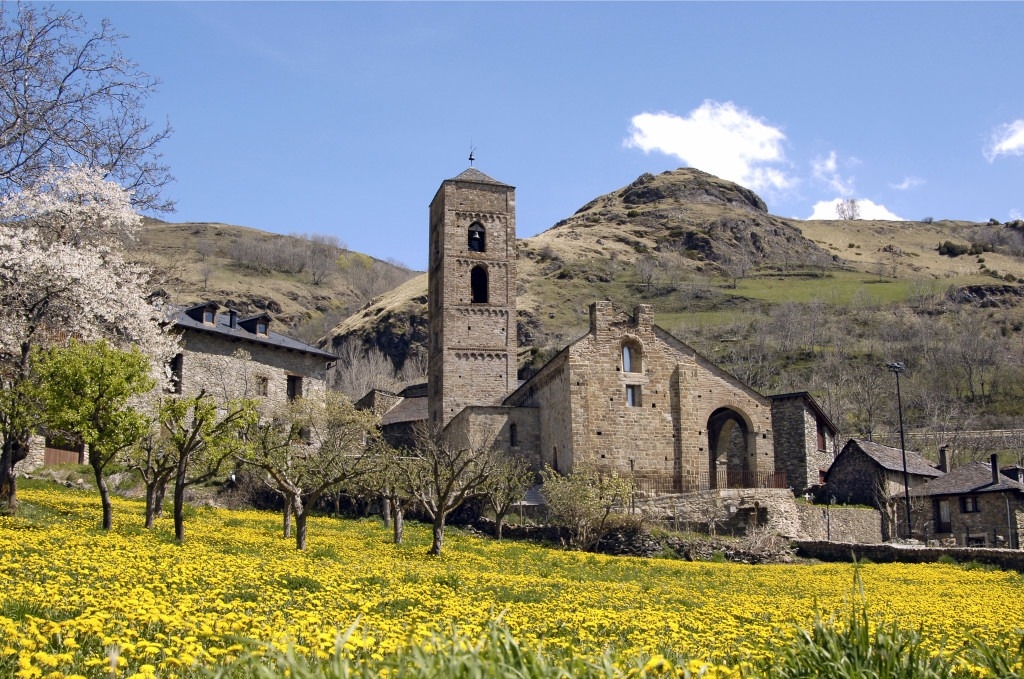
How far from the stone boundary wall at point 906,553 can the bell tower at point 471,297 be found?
85.0 feet

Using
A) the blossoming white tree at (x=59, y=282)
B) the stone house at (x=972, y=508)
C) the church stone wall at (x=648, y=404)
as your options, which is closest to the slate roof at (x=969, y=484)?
the stone house at (x=972, y=508)

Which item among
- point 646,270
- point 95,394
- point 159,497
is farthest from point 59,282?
point 646,270

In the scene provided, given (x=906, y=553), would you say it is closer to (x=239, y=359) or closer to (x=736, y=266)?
(x=239, y=359)

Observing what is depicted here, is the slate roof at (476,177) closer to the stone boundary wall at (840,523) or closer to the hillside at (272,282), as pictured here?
the stone boundary wall at (840,523)

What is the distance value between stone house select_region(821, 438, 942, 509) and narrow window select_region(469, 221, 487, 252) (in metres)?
26.7

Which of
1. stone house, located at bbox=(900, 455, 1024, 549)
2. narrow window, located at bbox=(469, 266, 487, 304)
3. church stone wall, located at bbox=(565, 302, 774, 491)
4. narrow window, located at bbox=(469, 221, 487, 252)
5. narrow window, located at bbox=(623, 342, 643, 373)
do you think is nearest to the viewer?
stone house, located at bbox=(900, 455, 1024, 549)

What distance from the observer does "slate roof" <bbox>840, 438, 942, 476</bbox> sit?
50.3m

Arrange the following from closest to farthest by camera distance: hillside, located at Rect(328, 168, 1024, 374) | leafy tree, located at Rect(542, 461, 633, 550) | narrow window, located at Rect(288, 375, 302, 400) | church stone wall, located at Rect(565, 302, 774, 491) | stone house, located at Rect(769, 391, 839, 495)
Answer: leafy tree, located at Rect(542, 461, 633, 550) < church stone wall, located at Rect(565, 302, 774, 491) < stone house, located at Rect(769, 391, 839, 495) < narrow window, located at Rect(288, 375, 302, 400) < hillside, located at Rect(328, 168, 1024, 374)

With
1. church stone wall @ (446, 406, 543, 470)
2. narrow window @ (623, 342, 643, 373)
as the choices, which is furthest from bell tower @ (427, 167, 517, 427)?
narrow window @ (623, 342, 643, 373)

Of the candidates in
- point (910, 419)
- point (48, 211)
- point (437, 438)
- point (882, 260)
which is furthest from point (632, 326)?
point (882, 260)

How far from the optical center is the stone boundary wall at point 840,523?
41.8 m

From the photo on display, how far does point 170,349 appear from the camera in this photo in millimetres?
31703

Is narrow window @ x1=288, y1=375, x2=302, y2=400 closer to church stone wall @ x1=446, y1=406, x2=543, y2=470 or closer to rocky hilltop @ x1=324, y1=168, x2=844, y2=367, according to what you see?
church stone wall @ x1=446, y1=406, x2=543, y2=470

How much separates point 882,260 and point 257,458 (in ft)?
577
